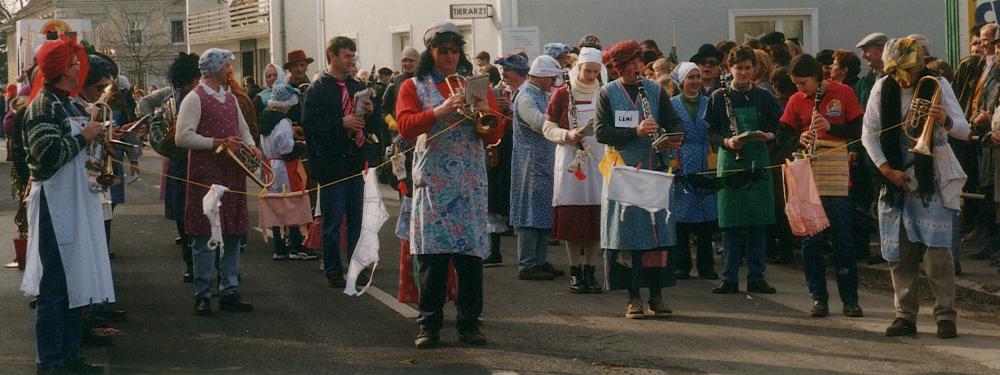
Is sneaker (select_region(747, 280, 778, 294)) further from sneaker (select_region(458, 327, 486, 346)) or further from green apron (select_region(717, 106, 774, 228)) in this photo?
sneaker (select_region(458, 327, 486, 346))

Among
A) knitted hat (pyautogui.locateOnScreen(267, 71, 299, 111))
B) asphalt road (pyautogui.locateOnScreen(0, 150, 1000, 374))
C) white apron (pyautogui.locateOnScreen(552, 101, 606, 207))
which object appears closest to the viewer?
asphalt road (pyautogui.locateOnScreen(0, 150, 1000, 374))

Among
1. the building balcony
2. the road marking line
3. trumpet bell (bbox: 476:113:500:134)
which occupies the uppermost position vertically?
the building balcony

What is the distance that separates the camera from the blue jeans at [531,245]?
11898 mm

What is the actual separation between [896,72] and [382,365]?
11.5 ft

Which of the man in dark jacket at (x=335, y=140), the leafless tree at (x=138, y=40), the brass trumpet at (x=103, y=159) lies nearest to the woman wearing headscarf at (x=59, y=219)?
the brass trumpet at (x=103, y=159)

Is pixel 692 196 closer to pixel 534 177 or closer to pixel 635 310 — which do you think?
pixel 534 177

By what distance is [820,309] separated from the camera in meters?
9.80

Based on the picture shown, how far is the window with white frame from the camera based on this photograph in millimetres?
24641

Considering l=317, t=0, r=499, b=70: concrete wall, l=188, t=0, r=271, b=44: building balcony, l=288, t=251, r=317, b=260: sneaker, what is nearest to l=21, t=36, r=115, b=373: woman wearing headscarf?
l=288, t=251, r=317, b=260: sneaker

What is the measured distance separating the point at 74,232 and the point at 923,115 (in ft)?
16.2

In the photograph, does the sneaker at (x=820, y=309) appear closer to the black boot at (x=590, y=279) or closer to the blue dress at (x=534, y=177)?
the black boot at (x=590, y=279)

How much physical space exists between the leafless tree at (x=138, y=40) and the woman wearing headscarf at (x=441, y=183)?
5990cm

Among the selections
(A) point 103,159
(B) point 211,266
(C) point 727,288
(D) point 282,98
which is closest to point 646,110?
(C) point 727,288

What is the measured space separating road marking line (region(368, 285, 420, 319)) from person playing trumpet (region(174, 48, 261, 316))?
3.29ft
